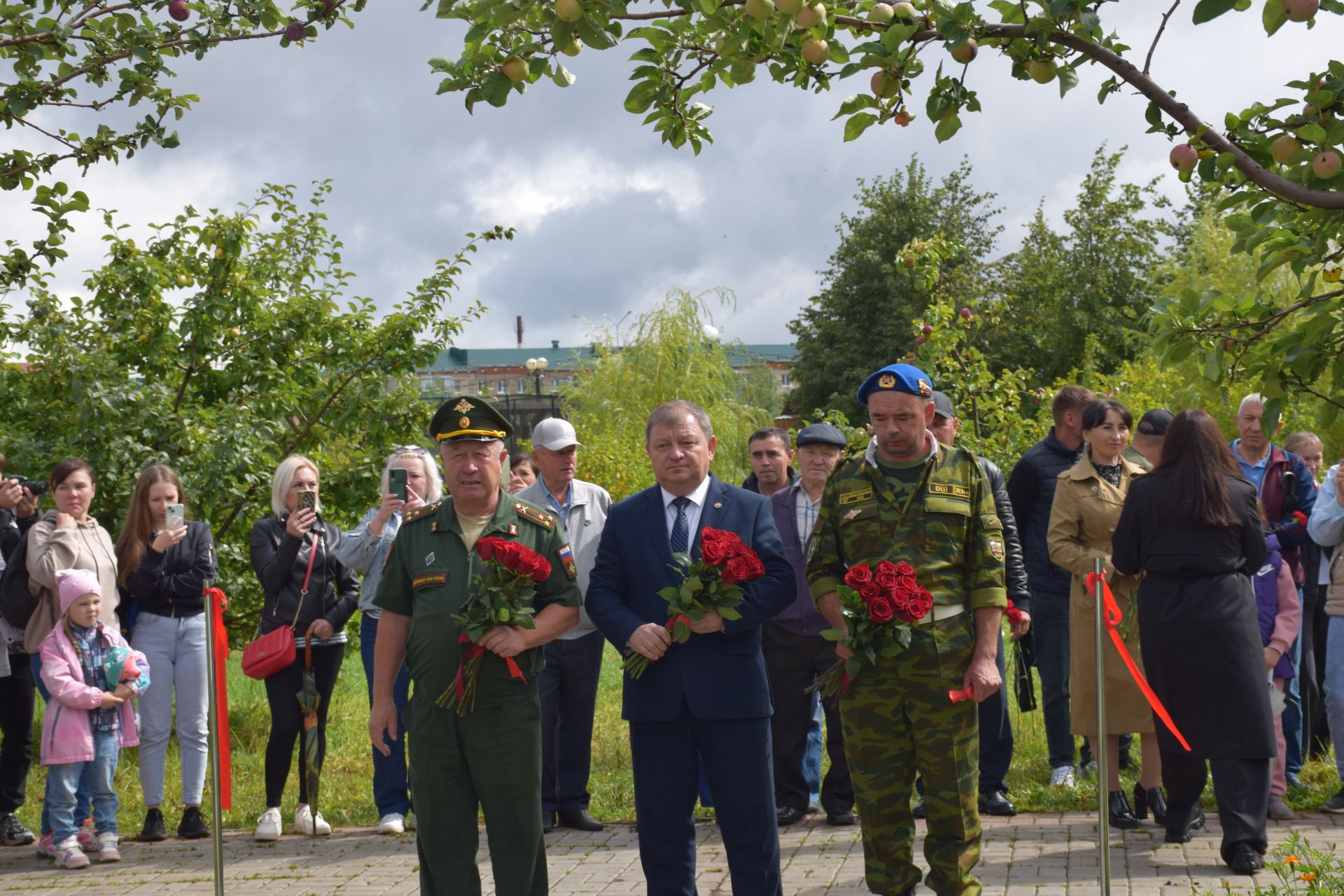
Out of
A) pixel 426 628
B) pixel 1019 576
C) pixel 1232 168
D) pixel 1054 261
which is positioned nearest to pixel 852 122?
pixel 1232 168

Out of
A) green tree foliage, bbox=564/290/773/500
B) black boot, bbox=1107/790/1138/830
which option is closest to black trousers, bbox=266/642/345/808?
black boot, bbox=1107/790/1138/830

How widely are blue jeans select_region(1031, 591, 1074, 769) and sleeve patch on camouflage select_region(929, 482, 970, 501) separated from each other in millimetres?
3177

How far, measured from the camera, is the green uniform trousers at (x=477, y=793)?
522cm

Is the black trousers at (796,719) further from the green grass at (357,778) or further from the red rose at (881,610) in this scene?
the red rose at (881,610)

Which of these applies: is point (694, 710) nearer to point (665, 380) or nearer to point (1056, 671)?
point (1056, 671)

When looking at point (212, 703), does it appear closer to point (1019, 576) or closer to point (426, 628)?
point (426, 628)

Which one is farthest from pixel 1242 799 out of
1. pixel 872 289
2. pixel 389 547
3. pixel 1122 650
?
pixel 872 289

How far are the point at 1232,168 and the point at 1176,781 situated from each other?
373cm

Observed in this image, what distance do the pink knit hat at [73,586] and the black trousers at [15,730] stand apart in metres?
0.95

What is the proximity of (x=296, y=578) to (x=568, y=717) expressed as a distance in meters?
1.83

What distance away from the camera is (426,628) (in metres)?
5.32

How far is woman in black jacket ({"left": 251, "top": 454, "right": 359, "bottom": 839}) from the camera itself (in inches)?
318

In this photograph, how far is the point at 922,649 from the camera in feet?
17.6

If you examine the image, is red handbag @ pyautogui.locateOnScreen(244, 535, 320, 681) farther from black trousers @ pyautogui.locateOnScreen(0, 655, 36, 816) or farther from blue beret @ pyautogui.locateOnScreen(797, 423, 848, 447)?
blue beret @ pyautogui.locateOnScreen(797, 423, 848, 447)
